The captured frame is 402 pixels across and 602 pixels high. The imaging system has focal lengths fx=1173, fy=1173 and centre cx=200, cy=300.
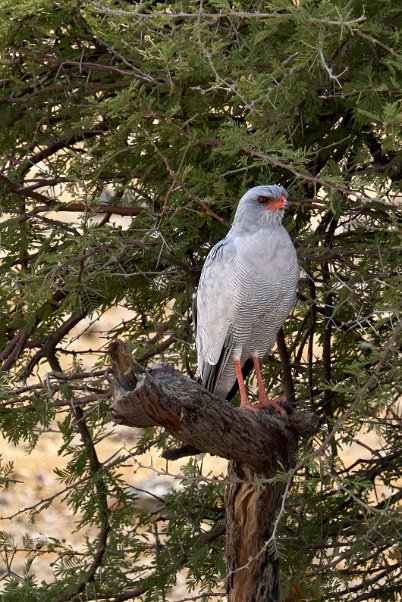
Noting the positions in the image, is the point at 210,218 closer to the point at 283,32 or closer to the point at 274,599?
the point at 283,32

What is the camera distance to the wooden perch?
3.51 meters

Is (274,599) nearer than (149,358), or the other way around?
(274,599)

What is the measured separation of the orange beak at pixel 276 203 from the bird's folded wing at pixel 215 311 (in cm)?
21

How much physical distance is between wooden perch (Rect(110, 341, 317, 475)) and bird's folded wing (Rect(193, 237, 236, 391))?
1.18 feet

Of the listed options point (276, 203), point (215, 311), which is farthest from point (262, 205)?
point (215, 311)

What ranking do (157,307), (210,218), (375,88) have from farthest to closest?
Result: (157,307), (210,218), (375,88)

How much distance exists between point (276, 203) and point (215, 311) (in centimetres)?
49

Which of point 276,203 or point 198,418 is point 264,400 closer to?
point 276,203

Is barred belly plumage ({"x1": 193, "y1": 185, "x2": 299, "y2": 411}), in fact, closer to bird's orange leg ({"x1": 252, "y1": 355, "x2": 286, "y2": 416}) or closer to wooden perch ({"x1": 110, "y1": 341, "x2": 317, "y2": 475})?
bird's orange leg ({"x1": 252, "y1": 355, "x2": 286, "y2": 416})

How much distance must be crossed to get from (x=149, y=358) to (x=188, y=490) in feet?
2.19

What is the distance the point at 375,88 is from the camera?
13.2 ft

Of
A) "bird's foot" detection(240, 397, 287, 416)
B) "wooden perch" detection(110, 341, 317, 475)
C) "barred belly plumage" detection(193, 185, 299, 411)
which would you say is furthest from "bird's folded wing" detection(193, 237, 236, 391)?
"wooden perch" detection(110, 341, 317, 475)

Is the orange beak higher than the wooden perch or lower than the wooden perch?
higher

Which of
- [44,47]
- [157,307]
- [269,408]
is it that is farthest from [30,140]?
[269,408]
